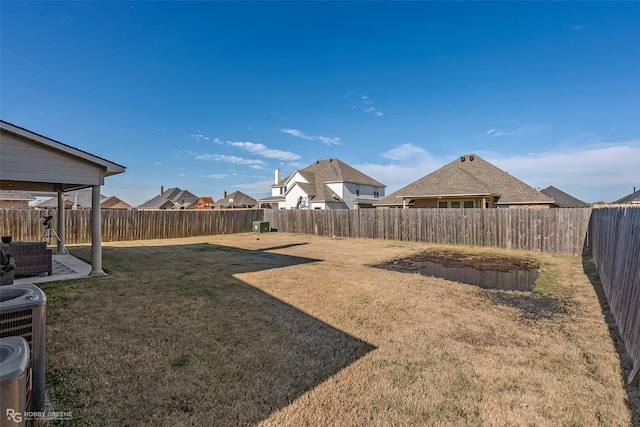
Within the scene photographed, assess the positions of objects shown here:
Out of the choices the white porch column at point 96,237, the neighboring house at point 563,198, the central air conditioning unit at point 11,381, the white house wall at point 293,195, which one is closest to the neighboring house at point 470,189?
the white house wall at point 293,195

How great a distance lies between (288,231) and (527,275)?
51.0ft

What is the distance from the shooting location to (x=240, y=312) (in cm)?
477

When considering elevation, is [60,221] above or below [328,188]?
below

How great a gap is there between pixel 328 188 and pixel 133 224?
20449 mm

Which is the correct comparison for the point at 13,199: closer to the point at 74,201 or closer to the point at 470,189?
the point at 74,201

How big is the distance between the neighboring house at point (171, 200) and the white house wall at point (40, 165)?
4517 cm

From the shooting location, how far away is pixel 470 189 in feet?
60.5

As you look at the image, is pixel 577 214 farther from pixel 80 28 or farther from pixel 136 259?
pixel 80 28

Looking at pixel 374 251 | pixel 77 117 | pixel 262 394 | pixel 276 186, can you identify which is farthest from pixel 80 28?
pixel 276 186

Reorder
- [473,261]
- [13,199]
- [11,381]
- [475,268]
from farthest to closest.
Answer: [13,199] → [473,261] → [475,268] → [11,381]

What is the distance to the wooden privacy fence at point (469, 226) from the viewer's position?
11469 millimetres

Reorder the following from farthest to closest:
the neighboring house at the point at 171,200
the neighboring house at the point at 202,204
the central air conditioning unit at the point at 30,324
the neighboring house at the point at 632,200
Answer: the neighboring house at the point at 202,204
the neighboring house at the point at 171,200
the neighboring house at the point at 632,200
the central air conditioning unit at the point at 30,324

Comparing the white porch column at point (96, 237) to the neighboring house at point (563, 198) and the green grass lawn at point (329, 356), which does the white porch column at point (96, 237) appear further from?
the neighboring house at point (563, 198)

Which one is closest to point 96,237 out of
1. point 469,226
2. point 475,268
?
point 475,268
